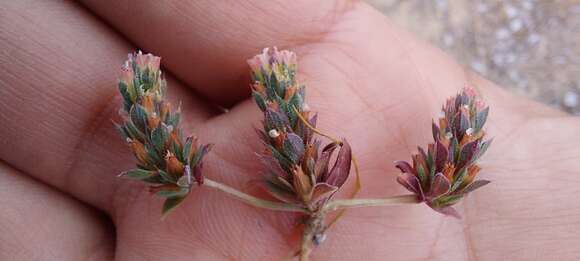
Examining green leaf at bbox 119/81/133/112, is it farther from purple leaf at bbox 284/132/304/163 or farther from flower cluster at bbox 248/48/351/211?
purple leaf at bbox 284/132/304/163

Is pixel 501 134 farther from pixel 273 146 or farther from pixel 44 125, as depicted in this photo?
pixel 44 125

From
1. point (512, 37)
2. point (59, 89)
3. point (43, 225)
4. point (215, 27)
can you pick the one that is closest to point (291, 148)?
point (215, 27)

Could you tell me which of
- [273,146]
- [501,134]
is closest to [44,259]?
[273,146]

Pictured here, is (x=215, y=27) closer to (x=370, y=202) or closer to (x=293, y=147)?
(x=293, y=147)

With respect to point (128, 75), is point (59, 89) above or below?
below

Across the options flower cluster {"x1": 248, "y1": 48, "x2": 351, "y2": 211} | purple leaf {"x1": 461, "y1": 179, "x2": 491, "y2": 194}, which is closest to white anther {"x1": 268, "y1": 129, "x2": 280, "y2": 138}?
flower cluster {"x1": 248, "y1": 48, "x2": 351, "y2": 211}

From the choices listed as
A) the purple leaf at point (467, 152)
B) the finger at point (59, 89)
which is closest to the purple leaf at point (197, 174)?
the finger at point (59, 89)
